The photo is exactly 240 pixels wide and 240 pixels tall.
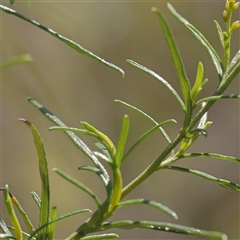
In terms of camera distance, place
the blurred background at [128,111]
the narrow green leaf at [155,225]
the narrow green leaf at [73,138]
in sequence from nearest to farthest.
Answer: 1. the narrow green leaf at [155,225]
2. the narrow green leaf at [73,138]
3. the blurred background at [128,111]

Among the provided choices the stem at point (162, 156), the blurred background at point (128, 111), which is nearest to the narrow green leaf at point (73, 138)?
the stem at point (162, 156)

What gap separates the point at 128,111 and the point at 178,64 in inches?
74.2

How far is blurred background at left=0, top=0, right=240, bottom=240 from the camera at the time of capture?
2.12m

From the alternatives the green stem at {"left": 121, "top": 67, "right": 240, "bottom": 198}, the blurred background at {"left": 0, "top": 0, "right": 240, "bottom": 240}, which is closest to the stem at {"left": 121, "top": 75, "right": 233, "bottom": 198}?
the green stem at {"left": 121, "top": 67, "right": 240, "bottom": 198}

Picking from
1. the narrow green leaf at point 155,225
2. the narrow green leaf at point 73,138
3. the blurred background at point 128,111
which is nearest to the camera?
the narrow green leaf at point 155,225

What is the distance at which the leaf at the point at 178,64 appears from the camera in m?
0.26

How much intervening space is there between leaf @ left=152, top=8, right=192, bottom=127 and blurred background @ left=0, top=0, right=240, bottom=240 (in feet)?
5.57

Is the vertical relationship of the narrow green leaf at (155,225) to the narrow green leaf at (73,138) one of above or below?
below

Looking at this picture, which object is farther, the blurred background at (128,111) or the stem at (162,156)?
the blurred background at (128,111)

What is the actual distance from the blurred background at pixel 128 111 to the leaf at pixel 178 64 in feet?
5.57

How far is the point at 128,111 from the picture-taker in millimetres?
2195

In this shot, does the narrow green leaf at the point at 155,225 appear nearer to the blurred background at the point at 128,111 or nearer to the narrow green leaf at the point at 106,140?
the narrow green leaf at the point at 106,140

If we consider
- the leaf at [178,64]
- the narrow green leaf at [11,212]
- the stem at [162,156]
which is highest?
the leaf at [178,64]

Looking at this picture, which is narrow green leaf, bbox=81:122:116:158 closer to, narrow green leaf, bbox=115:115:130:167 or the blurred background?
narrow green leaf, bbox=115:115:130:167
